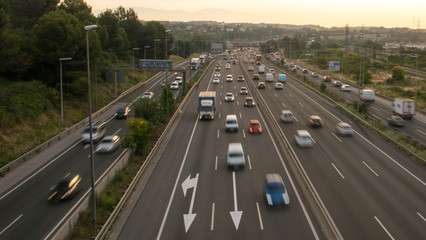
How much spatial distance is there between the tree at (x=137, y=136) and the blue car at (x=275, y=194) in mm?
14799

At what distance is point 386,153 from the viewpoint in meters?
35.0

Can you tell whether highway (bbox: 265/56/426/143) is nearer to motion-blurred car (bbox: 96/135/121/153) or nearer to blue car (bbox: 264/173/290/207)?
blue car (bbox: 264/173/290/207)

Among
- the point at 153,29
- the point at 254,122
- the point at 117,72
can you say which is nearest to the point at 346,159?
the point at 254,122

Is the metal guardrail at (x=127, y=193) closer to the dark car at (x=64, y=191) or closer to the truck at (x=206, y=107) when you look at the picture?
the dark car at (x=64, y=191)

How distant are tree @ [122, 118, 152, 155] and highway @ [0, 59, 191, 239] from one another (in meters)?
2.37

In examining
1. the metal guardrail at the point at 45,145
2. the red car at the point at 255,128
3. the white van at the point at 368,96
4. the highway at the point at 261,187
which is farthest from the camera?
the white van at the point at 368,96

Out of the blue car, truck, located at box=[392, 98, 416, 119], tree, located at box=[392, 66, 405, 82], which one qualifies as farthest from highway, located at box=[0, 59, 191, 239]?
tree, located at box=[392, 66, 405, 82]

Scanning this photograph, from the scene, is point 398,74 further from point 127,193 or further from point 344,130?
point 127,193

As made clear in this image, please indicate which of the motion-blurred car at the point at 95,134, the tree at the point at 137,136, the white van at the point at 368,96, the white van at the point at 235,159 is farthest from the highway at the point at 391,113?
the motion-blurred car at the point at 95,134

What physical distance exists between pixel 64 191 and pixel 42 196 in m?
2.75

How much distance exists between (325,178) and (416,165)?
932 centimetres

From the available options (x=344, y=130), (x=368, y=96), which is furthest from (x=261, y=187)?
(x=368, y=96)

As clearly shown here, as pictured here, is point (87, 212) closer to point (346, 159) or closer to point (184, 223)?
point (184, 223)

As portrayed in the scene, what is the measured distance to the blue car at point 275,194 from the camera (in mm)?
23703
